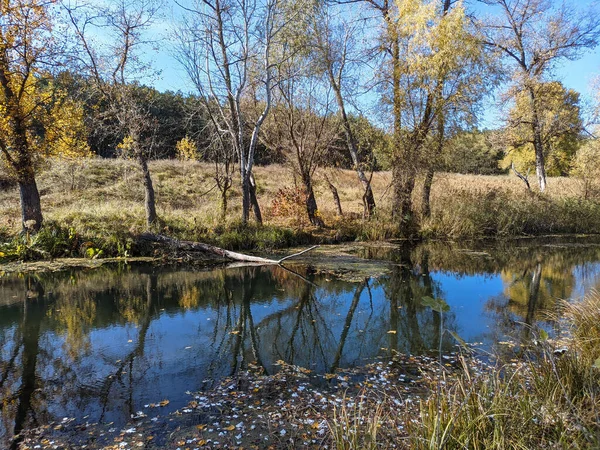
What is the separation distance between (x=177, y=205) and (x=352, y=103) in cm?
970

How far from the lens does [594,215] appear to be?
70.2 feet

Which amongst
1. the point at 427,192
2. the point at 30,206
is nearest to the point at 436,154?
the point at 427,192

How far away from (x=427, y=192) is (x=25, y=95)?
48.9 feet

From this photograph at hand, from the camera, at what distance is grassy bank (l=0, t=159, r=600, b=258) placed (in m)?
13.6

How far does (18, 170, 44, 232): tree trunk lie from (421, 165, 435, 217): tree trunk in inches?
546

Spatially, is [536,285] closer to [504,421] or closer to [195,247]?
[504,421]

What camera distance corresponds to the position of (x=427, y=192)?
18.4m

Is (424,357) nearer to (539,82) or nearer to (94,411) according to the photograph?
(94,411)

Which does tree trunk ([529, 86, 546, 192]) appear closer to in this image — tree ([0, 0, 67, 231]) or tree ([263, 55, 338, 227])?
tree ([263, 55, 338, 227])

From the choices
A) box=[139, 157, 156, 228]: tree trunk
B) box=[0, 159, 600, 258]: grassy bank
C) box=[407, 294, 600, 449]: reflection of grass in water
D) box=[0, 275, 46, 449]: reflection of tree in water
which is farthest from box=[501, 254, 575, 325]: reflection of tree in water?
box=[139, 157, 156, 228]: tree trunk

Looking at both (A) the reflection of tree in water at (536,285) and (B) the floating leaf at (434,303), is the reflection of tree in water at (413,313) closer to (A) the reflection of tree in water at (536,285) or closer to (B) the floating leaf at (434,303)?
(A) the reflection of tree in water at (536,285)

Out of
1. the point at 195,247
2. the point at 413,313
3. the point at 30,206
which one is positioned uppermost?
the point at 30,206

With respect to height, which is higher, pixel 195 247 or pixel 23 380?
pixel 195 247

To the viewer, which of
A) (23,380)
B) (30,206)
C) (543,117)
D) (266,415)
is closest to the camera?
(266,415)
